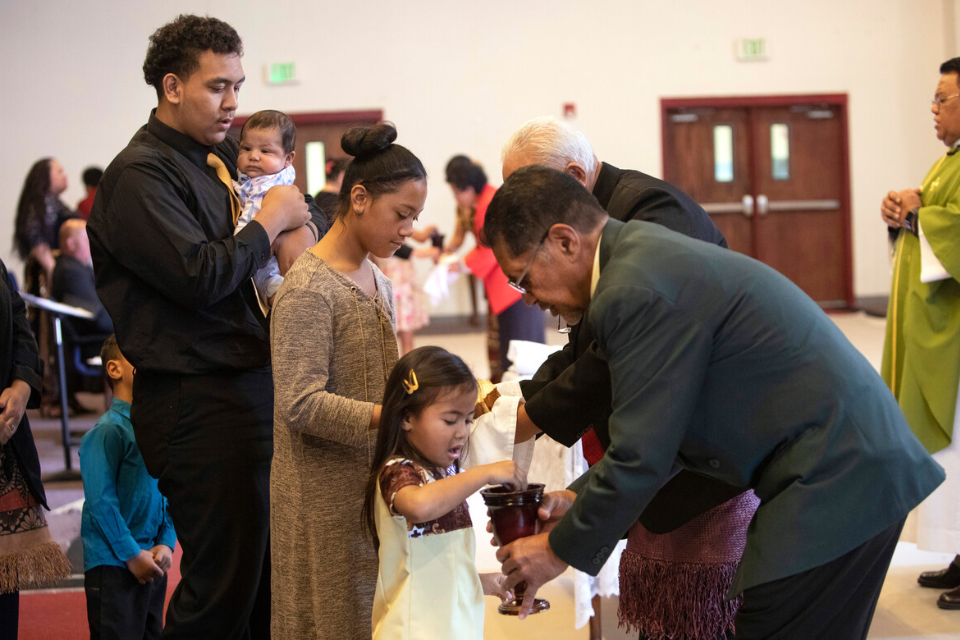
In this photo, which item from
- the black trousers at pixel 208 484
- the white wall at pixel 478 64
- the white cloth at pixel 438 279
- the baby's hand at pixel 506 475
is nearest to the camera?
the baby's hand at pixel 506 475

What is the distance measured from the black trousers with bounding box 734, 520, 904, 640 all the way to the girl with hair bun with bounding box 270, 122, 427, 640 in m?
0.84

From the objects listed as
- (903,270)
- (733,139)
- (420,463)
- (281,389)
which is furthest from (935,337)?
(733,139)

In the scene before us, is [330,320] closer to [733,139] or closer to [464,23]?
[464,23]

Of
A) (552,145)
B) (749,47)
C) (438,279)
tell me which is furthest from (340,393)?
(749,47)

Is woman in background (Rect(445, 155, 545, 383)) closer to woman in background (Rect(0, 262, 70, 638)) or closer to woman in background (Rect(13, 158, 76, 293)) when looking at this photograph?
woman in background (Rect(13, 158, 76, 293))

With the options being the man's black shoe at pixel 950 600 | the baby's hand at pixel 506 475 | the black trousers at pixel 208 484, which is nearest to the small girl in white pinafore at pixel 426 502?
the baby's hand at pixel 506 475

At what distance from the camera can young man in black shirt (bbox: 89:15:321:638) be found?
6.50 ft

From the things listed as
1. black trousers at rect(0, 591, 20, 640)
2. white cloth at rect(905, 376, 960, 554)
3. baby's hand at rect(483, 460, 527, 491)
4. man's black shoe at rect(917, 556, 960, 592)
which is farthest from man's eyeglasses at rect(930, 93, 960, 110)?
black trousers at rect(0, 591, 20, 640)

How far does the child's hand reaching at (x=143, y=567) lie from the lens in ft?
8.33

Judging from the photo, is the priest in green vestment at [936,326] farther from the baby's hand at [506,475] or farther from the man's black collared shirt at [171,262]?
the man's black collared shirt at [171,262]

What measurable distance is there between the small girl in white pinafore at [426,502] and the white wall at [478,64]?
860 centimetres

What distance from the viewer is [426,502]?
167 centimetres

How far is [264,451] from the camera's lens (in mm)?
2180

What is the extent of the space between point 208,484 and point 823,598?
1360mm
